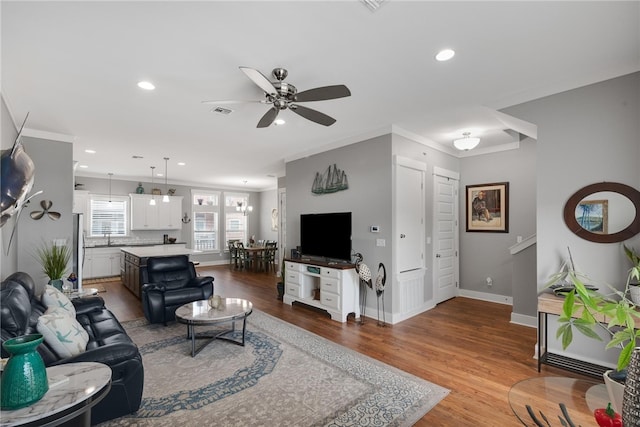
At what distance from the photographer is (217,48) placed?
2.37 meters

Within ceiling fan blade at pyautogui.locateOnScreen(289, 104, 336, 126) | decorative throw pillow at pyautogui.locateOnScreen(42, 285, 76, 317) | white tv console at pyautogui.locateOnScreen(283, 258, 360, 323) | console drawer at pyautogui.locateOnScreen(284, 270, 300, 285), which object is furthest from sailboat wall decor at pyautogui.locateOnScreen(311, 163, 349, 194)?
decorative throw pillow at pyautogui.locateOnScreen(42, 285, 76, 317)

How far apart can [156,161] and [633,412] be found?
7491 mm

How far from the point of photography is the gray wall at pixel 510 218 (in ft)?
16.6

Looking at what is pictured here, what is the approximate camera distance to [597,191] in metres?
2.88

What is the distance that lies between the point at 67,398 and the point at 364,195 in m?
3.93

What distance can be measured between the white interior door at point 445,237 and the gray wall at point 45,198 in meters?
5.86

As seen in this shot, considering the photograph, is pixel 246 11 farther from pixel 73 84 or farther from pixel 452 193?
pixel 452 193

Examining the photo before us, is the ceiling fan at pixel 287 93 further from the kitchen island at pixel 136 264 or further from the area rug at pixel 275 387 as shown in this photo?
the kitchen island at pixel 136 264

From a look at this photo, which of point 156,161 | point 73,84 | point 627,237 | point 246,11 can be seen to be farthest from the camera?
point 156,161

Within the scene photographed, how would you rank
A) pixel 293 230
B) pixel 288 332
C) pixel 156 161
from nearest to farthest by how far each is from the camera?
pixel 288 332 → pixel 293 230 → pixel 156 161

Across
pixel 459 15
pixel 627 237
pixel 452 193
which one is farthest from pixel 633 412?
pixel 452 193

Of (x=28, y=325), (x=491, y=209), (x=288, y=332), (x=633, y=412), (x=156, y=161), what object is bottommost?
(x=288, y=332)

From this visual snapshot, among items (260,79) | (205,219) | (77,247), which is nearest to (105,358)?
(260,79)

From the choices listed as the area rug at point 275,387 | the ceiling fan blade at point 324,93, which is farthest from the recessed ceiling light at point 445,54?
the area rug at point 275,387
